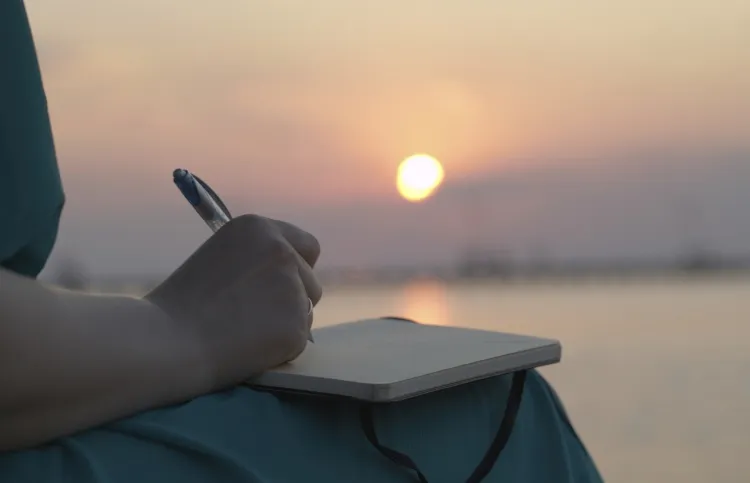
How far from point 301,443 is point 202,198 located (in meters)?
0.25

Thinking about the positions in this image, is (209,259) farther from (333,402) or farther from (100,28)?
(100,28)

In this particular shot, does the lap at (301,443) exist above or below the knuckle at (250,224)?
below

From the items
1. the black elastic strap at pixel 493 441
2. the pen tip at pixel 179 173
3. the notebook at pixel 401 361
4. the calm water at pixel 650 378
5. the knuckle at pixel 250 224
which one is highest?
the pen tip at pixel 179 173

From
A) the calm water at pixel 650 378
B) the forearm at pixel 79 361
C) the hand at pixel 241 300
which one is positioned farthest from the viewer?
the calm water at pixel 650 378

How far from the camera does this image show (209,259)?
0.53 m

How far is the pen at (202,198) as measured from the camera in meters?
0.66

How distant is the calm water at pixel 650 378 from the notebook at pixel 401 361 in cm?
106

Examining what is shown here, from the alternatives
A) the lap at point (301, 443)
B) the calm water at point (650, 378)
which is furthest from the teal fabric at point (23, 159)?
the calm water at point (650, 378)

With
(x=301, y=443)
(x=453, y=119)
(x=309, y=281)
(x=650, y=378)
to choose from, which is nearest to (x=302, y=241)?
(x=309, y=281)

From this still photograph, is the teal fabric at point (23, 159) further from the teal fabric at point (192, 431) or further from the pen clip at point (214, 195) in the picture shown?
the pen clip at point (214, 195)

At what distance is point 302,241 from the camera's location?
0.60m

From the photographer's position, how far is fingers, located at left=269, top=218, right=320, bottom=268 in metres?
0.59

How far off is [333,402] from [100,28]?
321cm

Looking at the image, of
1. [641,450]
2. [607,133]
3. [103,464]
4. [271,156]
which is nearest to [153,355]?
[103,464]
